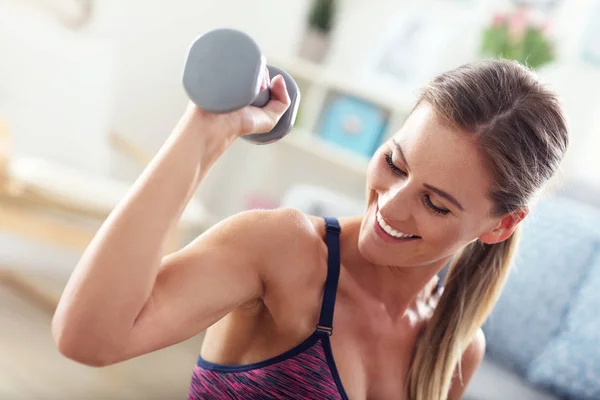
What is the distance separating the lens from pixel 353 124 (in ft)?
10.4

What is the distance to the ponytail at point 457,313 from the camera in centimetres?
124

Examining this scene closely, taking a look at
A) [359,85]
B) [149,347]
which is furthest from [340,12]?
[149,347]

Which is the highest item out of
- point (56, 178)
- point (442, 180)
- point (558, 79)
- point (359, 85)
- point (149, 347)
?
point (442, 180)

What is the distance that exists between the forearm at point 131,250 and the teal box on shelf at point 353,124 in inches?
94.0

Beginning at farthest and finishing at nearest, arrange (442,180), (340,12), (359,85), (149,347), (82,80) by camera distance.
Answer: (340,12), (359,85), (82,80), (442,180), (149,347)

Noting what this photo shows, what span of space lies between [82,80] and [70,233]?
2.41 ft

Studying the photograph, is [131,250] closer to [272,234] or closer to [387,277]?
[272,234]

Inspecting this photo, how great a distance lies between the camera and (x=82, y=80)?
2.92 meters

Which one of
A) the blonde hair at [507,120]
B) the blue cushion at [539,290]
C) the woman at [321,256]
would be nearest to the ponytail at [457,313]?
the woman at [321,256]

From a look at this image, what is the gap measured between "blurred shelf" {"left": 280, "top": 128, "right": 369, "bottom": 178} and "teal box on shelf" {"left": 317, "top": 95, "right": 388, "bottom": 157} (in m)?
0.04

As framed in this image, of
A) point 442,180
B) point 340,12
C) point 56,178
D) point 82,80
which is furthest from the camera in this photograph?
point 340,12

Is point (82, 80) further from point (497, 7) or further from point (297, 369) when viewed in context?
point (297, 369)

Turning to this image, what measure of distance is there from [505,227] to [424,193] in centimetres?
24

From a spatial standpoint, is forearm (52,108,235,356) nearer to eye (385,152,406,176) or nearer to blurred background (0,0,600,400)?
eye (385,152,406,176)
